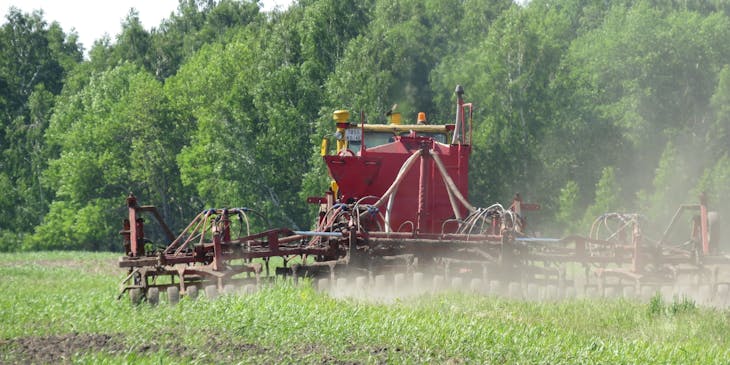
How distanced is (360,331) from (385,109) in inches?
1304

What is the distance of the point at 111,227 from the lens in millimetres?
51906

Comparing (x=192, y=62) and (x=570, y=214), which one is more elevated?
(x=192, y=62)

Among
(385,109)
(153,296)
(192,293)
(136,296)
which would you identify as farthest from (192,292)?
(385,109)

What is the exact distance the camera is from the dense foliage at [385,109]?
44812 millimetres

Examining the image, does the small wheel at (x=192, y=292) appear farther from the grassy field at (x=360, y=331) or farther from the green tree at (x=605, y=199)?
the green tree at (x=605, y=199)

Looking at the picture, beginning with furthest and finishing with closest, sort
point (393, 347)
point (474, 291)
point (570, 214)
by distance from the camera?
point (570, 214), point (474, 291), point (393, 347)

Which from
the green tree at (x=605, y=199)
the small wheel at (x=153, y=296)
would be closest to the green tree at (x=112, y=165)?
the green tree at (x=605, y=199)

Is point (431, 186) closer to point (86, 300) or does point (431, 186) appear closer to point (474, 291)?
point (474, 291)

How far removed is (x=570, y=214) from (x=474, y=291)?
30.6 metres

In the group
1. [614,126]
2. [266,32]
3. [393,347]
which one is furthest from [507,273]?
[266,32]

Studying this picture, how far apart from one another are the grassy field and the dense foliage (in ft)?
96.8

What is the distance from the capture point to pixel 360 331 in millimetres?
10289

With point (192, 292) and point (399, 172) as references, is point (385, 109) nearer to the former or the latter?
point (399, 172)

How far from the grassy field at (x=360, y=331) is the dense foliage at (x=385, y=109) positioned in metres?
29.5
